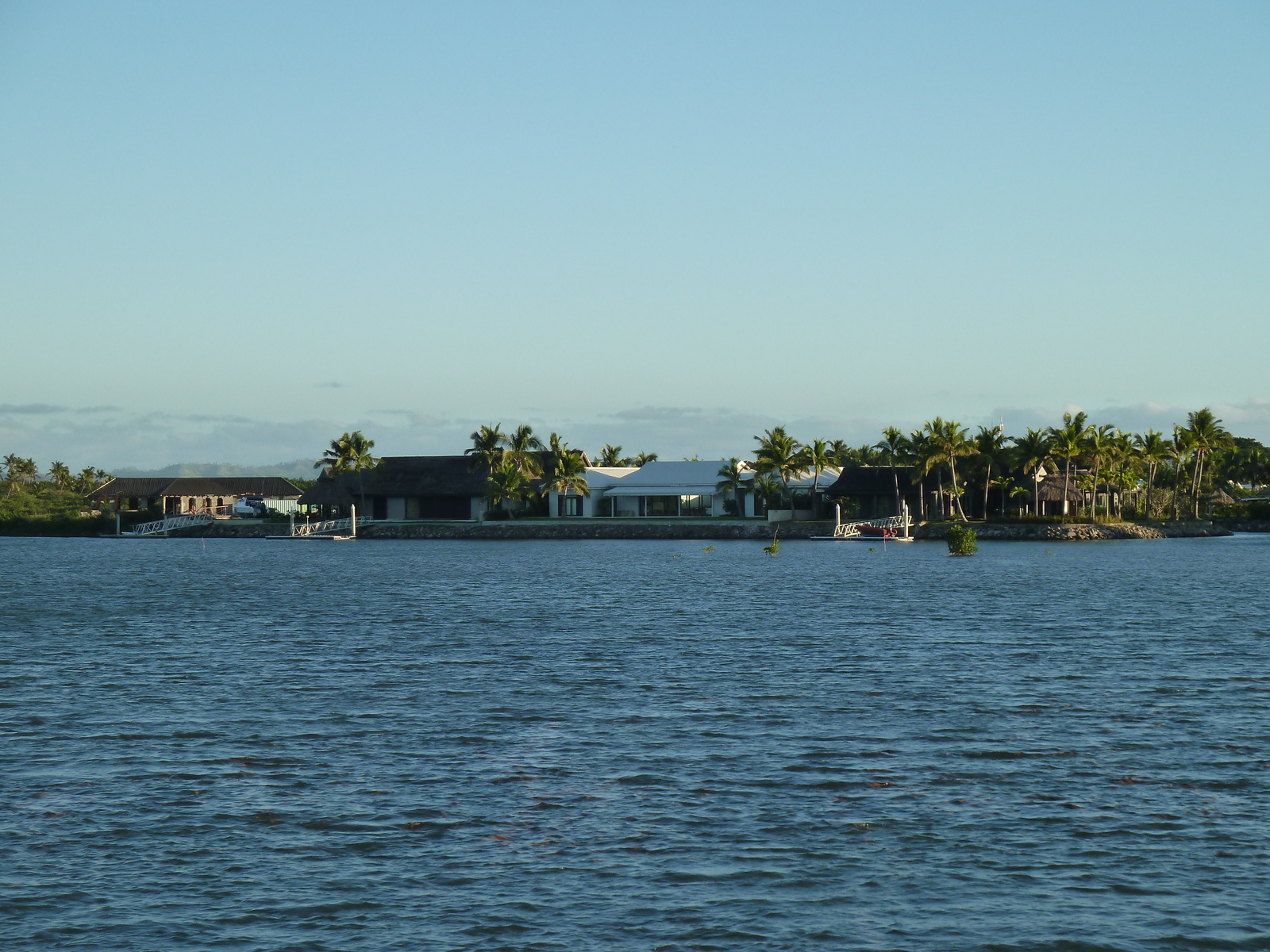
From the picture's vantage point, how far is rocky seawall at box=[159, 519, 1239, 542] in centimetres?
9756

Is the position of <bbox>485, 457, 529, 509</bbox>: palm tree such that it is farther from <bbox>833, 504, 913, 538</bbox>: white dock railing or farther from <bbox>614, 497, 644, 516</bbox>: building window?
<bbox>833, 504, 913, 538</bbox>: white dock railing

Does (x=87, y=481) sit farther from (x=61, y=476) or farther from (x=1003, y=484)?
(x=1003, y=484)

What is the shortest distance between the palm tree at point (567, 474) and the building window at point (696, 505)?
842cm

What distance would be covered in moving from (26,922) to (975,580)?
1953 inches

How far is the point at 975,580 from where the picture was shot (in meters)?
56.7

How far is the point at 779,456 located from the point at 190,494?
62.5m

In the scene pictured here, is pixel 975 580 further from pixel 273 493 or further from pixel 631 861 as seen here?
pixel 273 493

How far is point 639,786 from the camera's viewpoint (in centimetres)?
1645

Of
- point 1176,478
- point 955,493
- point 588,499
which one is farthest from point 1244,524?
point 588,499

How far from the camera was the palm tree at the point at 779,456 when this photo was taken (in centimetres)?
10244

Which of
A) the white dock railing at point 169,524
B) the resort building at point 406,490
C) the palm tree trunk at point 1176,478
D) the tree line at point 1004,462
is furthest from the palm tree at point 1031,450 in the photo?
the white dock railing at point 169,524

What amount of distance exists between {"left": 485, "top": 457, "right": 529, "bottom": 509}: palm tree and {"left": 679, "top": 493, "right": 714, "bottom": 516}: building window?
13.8 meters

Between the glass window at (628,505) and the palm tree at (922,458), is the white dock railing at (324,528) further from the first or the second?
the palm tree at (922,458)

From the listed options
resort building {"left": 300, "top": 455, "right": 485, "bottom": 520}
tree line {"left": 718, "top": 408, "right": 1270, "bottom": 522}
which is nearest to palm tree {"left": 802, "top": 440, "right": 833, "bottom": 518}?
tree line {"left": 718, "top": 408, "right": 1270, "bottom": 522}
